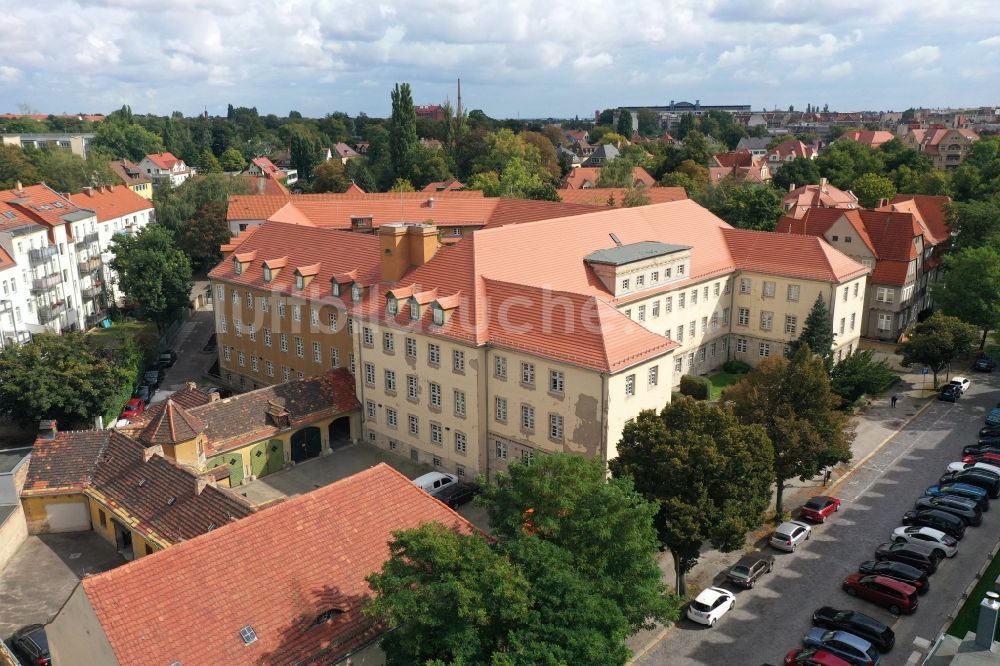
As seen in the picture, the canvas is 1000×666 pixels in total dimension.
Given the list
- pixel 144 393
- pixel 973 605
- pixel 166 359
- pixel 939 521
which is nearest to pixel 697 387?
pixel 939 521

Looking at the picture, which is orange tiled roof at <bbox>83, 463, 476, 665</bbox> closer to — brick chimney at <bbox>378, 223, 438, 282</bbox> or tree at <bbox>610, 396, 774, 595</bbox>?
tree at <bbox>610, 396, 774, 595</bbox>

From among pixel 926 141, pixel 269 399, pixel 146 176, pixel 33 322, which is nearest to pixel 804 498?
pixel 269 399

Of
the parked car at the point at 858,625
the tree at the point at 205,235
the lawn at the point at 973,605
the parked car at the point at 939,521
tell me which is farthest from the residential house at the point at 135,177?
the lawn at the point at 973,605

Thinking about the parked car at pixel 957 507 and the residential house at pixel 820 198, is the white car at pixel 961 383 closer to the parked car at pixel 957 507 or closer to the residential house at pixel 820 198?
the parked car at pixel 957 507

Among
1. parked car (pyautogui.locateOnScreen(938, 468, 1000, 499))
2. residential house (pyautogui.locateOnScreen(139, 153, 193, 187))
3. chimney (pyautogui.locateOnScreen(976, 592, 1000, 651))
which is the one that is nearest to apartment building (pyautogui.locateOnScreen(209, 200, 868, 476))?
parked car (pyautogui.locateOnScreen(938, 468, 1000, 499))

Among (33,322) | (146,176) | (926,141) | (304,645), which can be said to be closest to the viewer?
(304,645)

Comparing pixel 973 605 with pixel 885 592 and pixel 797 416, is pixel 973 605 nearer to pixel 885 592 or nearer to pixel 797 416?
pixel 885 592

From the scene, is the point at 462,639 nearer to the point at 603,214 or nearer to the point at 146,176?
the point at 603,214
